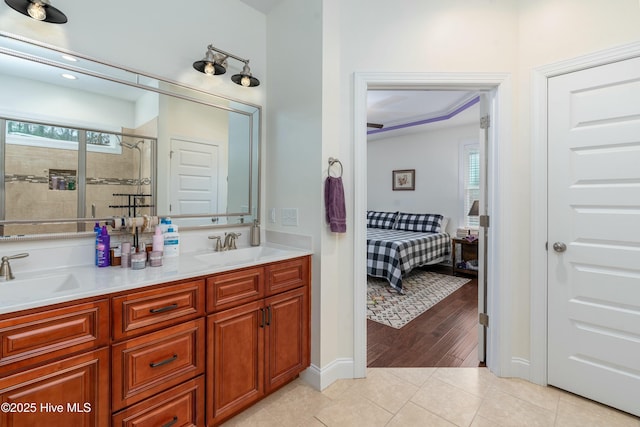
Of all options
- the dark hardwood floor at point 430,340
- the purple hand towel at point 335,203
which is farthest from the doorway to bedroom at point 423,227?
the purple hand towel at point 335,203

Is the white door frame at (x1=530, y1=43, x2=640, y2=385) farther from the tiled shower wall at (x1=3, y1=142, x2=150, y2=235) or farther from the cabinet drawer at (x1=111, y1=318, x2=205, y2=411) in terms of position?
the tiled shower wall at (x1=3, y1=142, x2=150, y2=235)

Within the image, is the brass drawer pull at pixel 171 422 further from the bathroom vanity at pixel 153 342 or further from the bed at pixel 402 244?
the bed at pixel 402 244

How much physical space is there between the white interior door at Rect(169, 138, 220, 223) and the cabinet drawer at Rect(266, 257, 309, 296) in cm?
70

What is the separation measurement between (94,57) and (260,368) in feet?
6.40

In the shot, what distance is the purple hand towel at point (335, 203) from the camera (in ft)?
6.44

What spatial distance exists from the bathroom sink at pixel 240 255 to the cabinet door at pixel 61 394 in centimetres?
81

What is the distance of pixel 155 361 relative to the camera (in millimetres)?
1331

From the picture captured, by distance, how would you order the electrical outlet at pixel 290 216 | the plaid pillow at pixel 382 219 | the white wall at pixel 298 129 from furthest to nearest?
1. the plaid pillow at pixel 382 219
2. the electrical outlet at pixel 290 216
3. the white wall at pixel 298 129

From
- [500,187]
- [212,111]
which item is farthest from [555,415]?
[212,111]

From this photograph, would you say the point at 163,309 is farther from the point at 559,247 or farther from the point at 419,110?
the point at 419,110

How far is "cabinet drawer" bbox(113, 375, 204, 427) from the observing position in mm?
1269

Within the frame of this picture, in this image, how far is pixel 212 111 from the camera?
7.01 feet

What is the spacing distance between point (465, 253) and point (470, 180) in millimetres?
1369

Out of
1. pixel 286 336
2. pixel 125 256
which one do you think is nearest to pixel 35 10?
pixel 125 256
